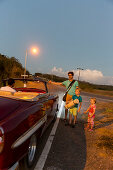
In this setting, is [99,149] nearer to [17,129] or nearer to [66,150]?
[66,150]

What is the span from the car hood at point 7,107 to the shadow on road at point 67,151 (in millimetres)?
1337

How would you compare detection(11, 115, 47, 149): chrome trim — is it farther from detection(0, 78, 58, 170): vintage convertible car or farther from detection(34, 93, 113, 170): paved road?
detection(34, 93, 113, 170): paved road

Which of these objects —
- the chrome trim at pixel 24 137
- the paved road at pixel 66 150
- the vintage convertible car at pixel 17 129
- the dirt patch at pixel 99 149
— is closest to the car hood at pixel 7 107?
the vintage convertible car at pixel 17 129

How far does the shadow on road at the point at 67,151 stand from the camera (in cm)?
258

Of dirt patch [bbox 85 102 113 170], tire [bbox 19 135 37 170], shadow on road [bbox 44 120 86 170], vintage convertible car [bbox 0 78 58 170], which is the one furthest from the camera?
dirt patch [bbox 85 102 113 170]

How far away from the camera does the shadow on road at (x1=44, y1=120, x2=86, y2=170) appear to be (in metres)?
2.58

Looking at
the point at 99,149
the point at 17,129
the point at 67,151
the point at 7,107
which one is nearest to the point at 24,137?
the point at 17,129

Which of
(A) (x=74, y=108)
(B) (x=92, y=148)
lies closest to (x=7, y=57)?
(A) (x=74, y=108)

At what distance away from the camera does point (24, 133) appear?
76.7 inches

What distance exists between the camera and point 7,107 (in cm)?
204

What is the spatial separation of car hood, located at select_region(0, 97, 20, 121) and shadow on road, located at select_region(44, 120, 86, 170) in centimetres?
134

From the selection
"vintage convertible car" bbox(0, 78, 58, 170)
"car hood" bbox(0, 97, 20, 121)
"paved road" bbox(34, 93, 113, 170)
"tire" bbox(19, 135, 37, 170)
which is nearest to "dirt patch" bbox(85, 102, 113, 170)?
"paved road" bbox(34, 93, 113, 170)

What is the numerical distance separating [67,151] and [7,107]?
76.8 inches

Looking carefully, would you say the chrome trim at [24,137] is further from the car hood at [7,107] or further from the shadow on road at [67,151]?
the shadow on road at [67,151]
